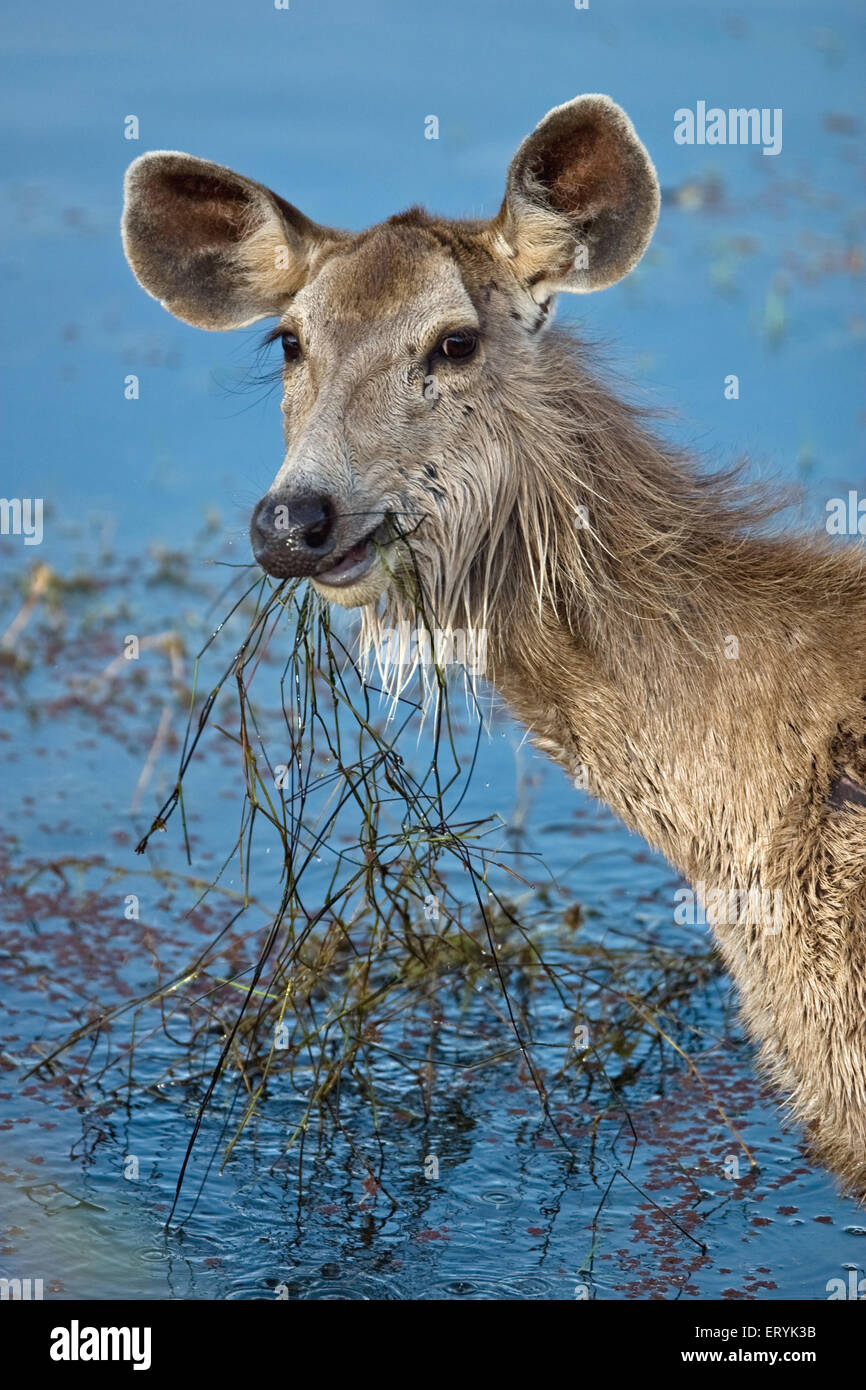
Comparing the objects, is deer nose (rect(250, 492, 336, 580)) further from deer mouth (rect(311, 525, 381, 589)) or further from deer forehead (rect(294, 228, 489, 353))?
deer forehead (rect(294, 228, 489, 353))

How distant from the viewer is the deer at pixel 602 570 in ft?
18.4

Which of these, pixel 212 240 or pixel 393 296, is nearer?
pixel 393 296

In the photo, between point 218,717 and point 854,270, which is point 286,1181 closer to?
point 218,717

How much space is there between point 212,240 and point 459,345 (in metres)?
1.22

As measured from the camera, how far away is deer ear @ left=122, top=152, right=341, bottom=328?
6223mm

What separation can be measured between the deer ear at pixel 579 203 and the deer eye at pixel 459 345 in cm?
32

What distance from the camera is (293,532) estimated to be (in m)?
5.27

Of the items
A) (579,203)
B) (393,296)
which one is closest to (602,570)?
(393,296)

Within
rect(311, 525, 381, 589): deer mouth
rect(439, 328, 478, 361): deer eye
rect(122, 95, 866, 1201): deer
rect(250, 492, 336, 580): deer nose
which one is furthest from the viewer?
rect(439, 328, 478, 361): deer eye

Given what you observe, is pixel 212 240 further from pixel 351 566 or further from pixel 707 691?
pixel 707 691

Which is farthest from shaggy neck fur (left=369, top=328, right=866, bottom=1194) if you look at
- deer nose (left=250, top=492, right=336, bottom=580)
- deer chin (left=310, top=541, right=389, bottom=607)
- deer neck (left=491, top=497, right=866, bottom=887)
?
deer nose (left=250, top=492, right=336, bottom=580)

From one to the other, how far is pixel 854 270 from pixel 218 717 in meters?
6.83

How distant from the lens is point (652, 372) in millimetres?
12969

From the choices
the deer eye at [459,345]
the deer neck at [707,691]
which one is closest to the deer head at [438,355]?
the deer eye at [459,345]
